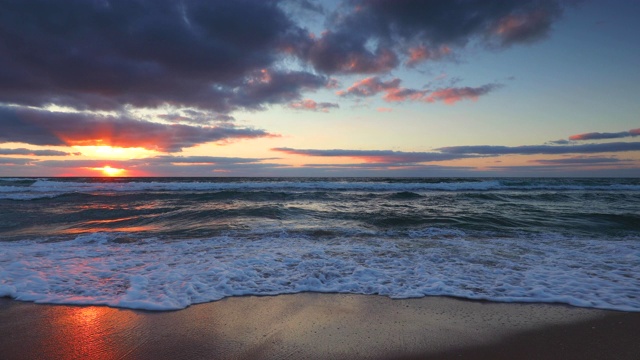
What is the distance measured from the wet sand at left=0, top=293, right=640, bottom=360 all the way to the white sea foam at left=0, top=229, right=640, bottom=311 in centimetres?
34

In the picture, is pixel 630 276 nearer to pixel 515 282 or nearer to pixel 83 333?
pixel 515 282

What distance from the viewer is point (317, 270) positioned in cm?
551

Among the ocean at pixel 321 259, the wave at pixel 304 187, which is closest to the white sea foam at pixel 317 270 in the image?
the ocean at pixel 321 259

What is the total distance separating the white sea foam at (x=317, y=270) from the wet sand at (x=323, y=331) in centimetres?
34

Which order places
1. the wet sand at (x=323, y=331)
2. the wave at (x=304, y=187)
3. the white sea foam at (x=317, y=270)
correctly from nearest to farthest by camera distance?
the wet sand at (x=323, y=331) → the white sea foam at (x=317, y=270) → the wave at (x=304, y=187)

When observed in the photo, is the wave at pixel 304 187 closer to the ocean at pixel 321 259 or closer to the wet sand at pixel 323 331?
the ocean at pixel 321 259

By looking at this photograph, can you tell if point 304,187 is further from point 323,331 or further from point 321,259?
point 323,331

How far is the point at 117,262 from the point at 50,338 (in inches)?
123

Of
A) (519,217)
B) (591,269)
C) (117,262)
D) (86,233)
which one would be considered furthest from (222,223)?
(519,217)

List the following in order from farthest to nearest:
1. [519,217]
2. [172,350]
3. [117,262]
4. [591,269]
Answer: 1. [519,217]
2. [117,262]
3. [591,269]
4. [172,350]

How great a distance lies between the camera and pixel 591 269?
18.2 ft

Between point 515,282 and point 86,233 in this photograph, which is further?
point 86,233

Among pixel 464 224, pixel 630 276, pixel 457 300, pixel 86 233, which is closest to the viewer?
pixel 457 300

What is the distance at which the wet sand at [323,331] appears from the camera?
9.66ft
